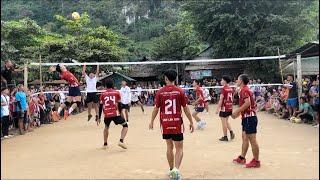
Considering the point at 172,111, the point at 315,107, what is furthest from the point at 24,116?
the point at 315,107

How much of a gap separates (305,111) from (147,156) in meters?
7.08

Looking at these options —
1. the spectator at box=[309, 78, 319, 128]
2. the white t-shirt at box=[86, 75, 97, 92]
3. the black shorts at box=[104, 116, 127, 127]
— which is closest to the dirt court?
the black shorts at box=[104, 116, 127, 127]

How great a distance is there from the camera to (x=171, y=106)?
688 cm

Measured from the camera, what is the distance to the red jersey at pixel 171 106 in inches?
271

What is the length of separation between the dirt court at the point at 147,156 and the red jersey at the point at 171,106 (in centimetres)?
77

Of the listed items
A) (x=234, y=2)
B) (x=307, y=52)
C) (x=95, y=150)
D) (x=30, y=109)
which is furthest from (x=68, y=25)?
(x=95, y=150)

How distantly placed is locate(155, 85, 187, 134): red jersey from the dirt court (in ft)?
2.52

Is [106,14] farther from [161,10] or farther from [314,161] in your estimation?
[314,161]

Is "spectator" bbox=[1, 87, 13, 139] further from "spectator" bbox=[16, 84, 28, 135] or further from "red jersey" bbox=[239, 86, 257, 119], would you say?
"red jersey" bbox=[239, 86, 257, 119]

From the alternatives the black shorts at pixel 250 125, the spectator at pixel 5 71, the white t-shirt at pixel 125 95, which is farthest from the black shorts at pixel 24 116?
the black shorts at pixel 250 125

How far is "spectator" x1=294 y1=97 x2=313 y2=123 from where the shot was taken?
45.3ft

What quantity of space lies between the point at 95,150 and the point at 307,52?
825 centimetres

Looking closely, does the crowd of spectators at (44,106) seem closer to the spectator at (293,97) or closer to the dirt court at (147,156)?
the spectator at (293,97)

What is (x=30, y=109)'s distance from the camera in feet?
46.8
